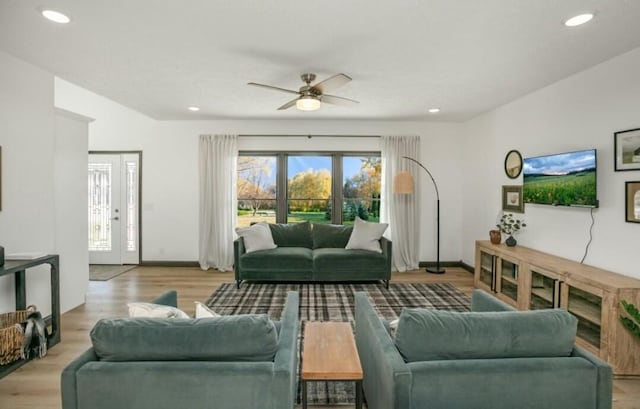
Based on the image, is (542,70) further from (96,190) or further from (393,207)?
(96,190)

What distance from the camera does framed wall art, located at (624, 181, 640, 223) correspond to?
117 inches

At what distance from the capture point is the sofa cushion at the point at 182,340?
60.2 inches

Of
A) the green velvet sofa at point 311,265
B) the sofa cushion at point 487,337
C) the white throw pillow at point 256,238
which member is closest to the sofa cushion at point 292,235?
the white throw pillow at point 256,238

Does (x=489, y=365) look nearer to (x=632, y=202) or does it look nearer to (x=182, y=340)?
(x=182, y=340)

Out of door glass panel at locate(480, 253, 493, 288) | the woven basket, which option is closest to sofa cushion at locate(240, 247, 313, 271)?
door glass panel at locate(480, 253, 493, 288)

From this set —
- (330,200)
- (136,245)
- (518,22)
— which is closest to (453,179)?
(330,200)

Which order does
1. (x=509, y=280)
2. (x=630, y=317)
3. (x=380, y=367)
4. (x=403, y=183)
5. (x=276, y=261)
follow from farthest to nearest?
(x=403, y=183)
(x=276, y=261)
(x=509, y=280)
(x=630, y=317)
(x=380, y=367)

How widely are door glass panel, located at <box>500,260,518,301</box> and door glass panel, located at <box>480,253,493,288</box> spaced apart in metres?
0.27

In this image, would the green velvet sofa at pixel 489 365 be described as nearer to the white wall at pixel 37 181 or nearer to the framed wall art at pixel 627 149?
the framed wall art at pixel 627 149

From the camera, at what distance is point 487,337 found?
5.21ft

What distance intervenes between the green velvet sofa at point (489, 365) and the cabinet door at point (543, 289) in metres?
1.98

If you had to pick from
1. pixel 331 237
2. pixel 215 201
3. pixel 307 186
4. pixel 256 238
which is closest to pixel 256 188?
pixel 215 201

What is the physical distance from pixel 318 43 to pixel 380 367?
8.04ft

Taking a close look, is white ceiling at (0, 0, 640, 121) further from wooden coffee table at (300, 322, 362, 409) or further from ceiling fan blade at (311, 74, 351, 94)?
wooden coffee table at (300, 322, 362, 409)
